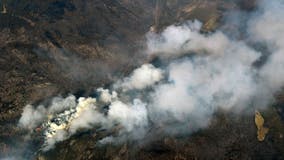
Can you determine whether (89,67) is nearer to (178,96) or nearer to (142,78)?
(142,78)

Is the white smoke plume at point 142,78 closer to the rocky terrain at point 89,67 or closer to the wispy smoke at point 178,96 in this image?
the wispy smoke at point 178,96

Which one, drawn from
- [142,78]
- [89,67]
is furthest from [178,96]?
[89,67]

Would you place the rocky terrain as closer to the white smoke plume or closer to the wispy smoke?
the wispy smoke

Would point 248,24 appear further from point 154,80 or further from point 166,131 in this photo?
point 166,131

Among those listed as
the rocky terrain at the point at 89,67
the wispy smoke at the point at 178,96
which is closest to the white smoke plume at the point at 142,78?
the wispy smoke at the point at 178,96

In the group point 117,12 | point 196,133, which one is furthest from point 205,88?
point 117,12
